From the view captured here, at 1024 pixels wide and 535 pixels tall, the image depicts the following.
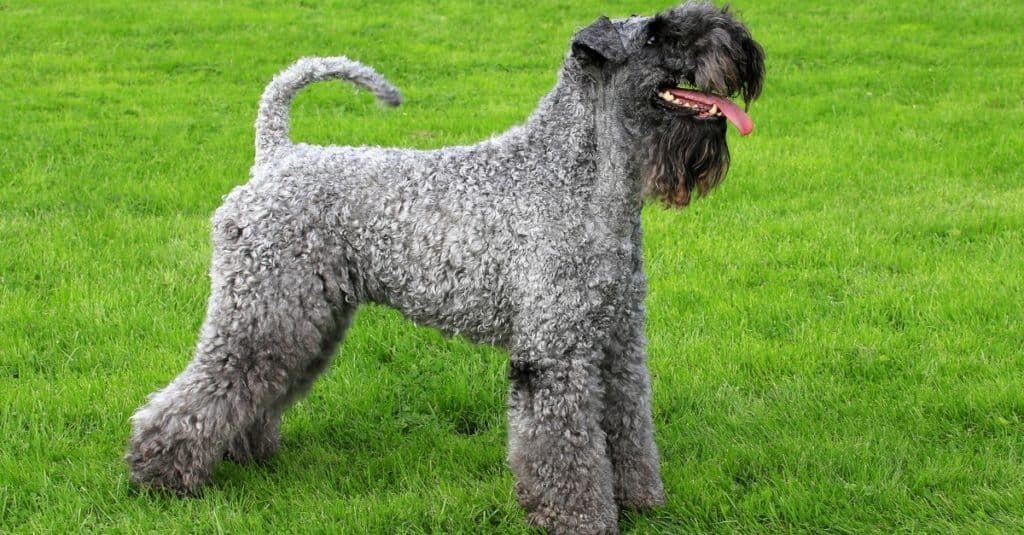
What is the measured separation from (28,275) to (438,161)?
4.04 meters

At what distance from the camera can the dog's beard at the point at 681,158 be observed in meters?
4.08

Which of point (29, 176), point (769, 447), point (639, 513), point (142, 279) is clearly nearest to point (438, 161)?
point (639, 513)

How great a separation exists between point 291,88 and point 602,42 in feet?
5.07

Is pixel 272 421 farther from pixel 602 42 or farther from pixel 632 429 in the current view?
pixel 602 42

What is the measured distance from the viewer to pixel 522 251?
425 centimetres

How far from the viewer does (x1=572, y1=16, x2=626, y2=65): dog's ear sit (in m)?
4.02

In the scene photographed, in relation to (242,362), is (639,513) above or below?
below

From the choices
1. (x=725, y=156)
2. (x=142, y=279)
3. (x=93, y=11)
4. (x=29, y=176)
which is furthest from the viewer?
(x=93, y=11)

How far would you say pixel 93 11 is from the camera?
17.0 metres

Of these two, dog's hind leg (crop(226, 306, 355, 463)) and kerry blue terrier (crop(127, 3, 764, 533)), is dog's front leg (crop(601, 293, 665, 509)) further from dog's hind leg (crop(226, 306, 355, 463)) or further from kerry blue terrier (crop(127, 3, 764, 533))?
dog's hind leg (crop(226, 306, 355, 463))

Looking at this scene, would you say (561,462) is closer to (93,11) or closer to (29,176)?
(29,176)

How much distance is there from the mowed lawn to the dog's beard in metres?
1.46

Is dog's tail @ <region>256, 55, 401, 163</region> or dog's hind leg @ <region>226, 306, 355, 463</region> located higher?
dog's tail @ <region>256, 55, 401, 163</region>

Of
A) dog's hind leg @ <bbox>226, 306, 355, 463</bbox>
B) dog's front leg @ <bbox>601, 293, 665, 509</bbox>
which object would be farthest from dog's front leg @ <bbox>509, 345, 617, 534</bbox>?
dog's hind leg @ <bbox>226, 306, 355, 463</bbox>
